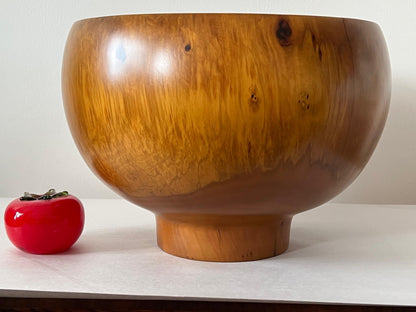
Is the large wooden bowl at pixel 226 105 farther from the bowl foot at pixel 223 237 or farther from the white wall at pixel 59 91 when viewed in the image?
the white wall at pixel 59 91

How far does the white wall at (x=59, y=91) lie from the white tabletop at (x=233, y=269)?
21 centimetres

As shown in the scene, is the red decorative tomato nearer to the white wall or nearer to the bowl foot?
the bowl foot

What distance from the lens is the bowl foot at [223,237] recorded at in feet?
2.31

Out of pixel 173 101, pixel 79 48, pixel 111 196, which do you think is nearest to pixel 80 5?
pixel 111 196

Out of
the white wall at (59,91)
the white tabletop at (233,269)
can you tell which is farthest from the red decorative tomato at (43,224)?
the white wall at (59,91)

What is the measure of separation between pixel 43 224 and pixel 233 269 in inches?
8.4

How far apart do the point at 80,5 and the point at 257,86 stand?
0.55 m

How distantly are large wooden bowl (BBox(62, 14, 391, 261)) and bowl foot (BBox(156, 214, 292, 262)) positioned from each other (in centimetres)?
2

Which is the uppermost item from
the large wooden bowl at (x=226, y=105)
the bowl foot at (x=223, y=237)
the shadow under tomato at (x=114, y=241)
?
the large wooden bowl at (x=226, y=105)

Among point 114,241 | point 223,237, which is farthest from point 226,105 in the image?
point 114,241

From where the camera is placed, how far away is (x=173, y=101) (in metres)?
0.61

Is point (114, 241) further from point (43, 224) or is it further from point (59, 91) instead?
point (59, 91)

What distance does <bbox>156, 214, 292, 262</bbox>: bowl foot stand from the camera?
0.70 meters

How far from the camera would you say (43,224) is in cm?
73
